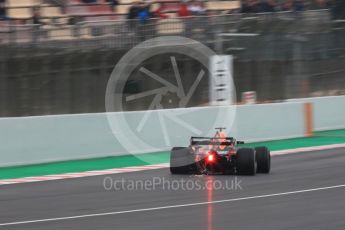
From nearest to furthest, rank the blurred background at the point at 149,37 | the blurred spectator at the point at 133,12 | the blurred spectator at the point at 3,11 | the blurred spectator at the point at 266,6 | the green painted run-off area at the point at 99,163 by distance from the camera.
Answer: the green painted run-off area at the point at 99,163, the blurred background at the point at 149,37, the blurred spectator at the point at 3,11, the blurred spectator at the point at 133,12, the blurred spectator at the point at 266,6

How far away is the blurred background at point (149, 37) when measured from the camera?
1644 centimetres

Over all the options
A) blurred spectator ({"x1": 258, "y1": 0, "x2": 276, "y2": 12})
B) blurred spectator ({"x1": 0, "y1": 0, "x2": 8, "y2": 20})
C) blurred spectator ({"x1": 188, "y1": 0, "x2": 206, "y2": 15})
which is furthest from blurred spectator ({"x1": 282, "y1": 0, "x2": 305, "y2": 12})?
blurred spectator ({"x1": 0, "y1": 0, "x2": 8, "y2": 20})

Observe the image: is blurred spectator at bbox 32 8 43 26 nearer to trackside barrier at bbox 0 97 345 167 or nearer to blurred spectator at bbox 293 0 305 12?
trackside barrier at bbox 0 97 345 167

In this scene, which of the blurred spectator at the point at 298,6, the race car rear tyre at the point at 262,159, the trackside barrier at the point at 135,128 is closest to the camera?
the race car rear tyre at the point at 262,159

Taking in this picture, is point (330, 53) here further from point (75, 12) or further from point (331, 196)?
point (331, 196)

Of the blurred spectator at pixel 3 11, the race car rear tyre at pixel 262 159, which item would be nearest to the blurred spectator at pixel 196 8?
the blurred spectator at pixel 3 11

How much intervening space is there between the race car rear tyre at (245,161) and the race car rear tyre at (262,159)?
0.85ft

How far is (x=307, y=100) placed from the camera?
20.3 m

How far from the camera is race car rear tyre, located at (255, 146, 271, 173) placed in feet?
41.5

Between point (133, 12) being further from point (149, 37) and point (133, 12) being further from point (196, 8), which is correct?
point (196, 8)

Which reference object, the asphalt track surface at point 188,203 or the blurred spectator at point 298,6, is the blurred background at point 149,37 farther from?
the asphalt track surface at point 188,203

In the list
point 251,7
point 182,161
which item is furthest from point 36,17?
point 182,161

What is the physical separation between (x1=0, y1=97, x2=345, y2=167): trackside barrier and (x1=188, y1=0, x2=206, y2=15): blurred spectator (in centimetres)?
335

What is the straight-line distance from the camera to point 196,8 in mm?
21078
